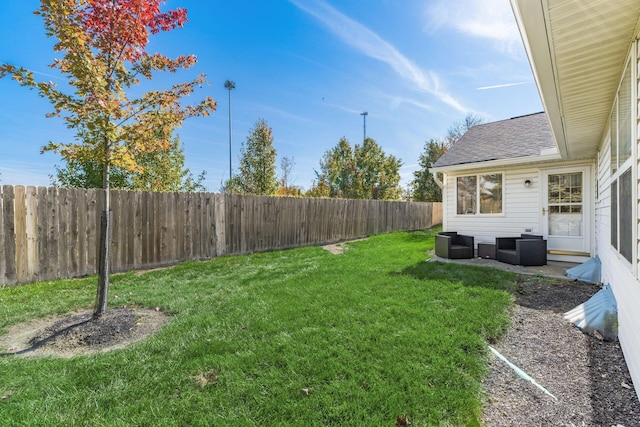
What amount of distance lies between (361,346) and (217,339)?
147 cm

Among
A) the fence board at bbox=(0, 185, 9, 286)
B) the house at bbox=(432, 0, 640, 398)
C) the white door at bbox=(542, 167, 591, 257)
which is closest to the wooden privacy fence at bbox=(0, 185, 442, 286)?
the fence board at bbox=(0, 185, 9, 286)

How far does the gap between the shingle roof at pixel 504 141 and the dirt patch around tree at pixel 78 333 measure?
8.85 metres

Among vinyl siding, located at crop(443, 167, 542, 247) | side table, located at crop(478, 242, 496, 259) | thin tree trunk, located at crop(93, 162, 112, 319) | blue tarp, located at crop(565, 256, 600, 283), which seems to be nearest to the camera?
thin tree trunk, located at crop(93, 162, 112, 319)

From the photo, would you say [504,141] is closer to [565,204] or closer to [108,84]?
[565,204]

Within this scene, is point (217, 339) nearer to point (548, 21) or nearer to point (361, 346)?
point (361, 346)

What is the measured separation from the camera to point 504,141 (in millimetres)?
8914

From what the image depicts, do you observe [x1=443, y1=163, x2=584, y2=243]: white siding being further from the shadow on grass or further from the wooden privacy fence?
the wooden privacy fence

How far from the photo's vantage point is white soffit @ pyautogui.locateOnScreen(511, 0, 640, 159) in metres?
1.99

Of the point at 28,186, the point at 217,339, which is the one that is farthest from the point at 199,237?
the point at 217,339

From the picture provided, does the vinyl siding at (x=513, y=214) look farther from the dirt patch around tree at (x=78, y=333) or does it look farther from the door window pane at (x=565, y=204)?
the dirt patch around tree at (x=78, y=333)

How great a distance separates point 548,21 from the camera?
2092mm

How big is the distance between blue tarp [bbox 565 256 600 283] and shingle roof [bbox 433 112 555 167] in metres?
2.97

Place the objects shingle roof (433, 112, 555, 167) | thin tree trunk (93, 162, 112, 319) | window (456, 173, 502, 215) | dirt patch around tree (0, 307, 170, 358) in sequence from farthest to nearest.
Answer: window (456, 173, 502, 215)
shingle roof (433, 112, 555, 167)
thin tree trunk (93, 162, 112, 319)
dirt patch around tree (0, 307, 170, 358)

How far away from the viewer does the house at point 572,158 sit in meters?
2.21
